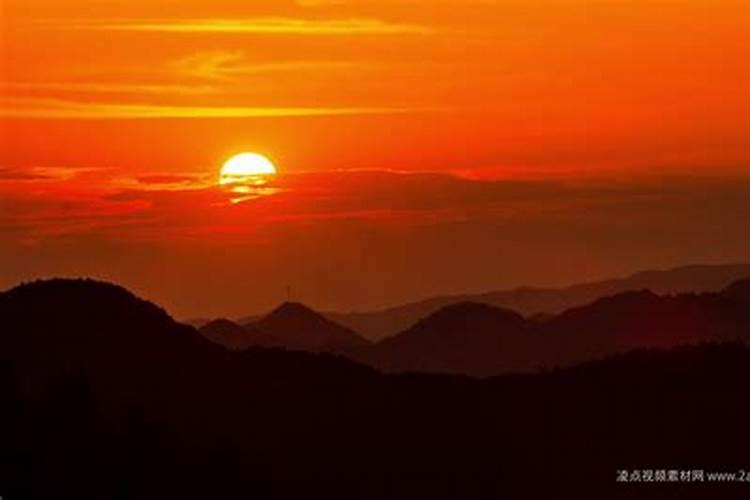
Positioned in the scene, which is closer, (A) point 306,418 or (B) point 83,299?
(A) point 306,418

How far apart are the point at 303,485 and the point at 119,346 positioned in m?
23.0

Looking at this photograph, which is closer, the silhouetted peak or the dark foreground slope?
the dark foreground slope

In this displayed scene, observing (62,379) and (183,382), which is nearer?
(62,379)

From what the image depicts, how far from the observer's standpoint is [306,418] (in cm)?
11112

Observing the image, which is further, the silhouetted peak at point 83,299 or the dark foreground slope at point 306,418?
the silhouetted peak at point 83,299

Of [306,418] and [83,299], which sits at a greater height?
[83,299]

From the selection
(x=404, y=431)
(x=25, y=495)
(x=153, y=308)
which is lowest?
(x=25, y=495)

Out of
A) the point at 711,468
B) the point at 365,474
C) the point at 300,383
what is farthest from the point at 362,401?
the point at 711,468

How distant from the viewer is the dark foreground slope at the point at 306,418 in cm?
8938

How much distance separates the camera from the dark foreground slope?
8938 centimetres

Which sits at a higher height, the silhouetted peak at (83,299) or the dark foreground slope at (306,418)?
the silhouetted peak at (83,299)

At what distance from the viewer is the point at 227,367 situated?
118m

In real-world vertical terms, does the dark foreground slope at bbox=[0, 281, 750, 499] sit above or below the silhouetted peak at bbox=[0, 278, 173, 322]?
below

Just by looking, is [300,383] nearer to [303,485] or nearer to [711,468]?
[303,485]
